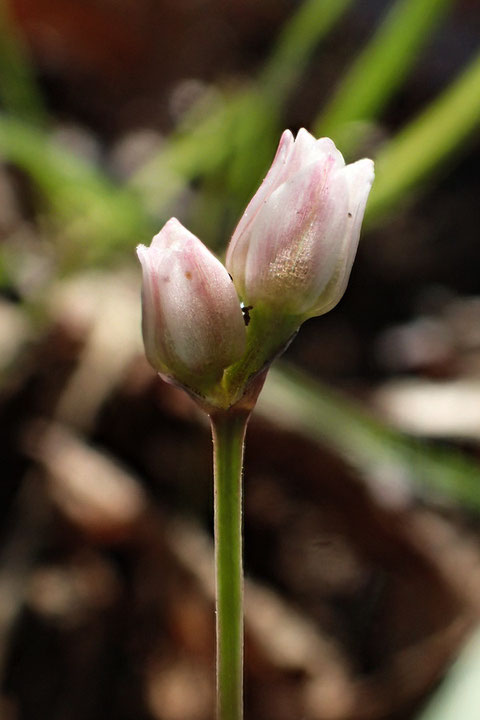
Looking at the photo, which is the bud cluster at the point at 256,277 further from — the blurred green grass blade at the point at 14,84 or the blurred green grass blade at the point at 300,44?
the blurred green grass blade at the point at 14,84

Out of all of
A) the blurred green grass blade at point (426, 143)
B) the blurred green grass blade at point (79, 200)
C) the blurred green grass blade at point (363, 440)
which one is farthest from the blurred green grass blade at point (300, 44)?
the blurred green grass blade at point (363, 440)

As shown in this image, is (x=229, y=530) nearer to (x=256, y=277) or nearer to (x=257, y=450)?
(x=256, y=277)

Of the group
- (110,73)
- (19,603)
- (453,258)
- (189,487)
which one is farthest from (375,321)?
(110,73)

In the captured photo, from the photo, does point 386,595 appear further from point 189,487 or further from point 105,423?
point 105,423

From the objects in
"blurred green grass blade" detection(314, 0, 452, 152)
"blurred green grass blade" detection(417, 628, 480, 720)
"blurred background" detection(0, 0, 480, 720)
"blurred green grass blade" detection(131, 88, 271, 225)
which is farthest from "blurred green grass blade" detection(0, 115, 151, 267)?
"blurred green grass blade" detection(417, 628, 480, 720)

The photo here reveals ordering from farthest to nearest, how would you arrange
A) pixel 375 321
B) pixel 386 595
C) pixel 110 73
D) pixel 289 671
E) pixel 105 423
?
pixel 110 73, pixel 375 321, pixel 105 423, pixel 386 595, pixel 289 671

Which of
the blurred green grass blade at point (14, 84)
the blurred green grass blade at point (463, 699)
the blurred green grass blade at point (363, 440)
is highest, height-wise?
the blurred green grass blade at point (14, 84)
